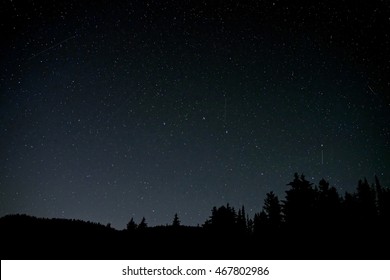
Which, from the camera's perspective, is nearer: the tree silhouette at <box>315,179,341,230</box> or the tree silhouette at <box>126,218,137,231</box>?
the tree silhouette at <box>315,179,341,230</box>

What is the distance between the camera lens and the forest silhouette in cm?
2634

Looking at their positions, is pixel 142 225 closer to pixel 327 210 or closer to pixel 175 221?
pixel 175 221

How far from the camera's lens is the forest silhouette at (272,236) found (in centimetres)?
2634

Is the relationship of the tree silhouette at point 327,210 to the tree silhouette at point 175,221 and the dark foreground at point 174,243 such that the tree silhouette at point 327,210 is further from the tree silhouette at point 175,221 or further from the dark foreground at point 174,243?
the tree silhouette at point 175,221

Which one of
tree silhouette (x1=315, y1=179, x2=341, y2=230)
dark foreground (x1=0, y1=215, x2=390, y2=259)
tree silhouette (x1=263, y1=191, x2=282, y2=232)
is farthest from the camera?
tree silhouette (x1=263, y1=191, x2=282, y2=232)

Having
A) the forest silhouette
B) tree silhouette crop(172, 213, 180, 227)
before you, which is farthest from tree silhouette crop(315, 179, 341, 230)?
tree silhouette crop(172, 213, 180, 227)

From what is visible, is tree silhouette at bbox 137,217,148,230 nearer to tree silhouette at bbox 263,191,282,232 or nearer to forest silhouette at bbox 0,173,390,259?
forest silhouette at bbox 0,173,390,259

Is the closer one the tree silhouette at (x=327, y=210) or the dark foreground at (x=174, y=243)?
the dark foreground at (x=174, y=243)

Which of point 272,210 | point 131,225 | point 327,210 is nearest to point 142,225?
point 131,225

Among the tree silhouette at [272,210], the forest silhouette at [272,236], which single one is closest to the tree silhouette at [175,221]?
the forest silhouette at [272,236]

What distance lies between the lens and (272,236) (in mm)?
34438
